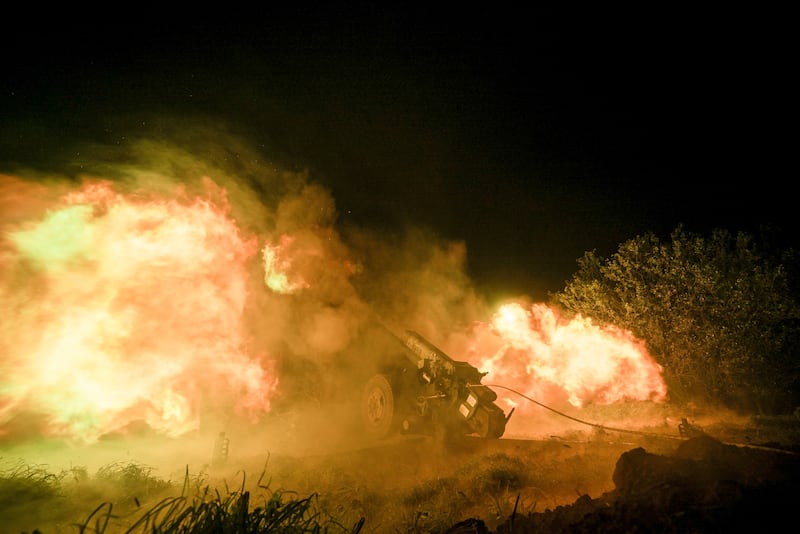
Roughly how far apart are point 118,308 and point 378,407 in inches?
339

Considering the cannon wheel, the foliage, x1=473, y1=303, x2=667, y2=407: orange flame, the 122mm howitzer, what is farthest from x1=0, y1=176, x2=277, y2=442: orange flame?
the foliage

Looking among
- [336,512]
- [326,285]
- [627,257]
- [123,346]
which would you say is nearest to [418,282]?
[326,285]

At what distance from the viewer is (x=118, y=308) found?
11.3 metres

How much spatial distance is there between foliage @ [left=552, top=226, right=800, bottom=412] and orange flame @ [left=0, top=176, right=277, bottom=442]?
18775mm

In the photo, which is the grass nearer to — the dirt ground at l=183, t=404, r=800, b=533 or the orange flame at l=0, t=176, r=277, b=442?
the dirt ground at l=183, t=404, r=800, b=533

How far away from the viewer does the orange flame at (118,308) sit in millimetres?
10016

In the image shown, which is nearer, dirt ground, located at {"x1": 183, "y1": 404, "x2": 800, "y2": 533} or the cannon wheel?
dirt ground, located at {"x1": 183, "y1": 404, "x2": 800, "y2": 533}

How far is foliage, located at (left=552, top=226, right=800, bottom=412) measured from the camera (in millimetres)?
16500

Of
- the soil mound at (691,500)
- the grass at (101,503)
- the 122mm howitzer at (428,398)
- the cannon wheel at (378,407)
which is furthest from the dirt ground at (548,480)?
the grass at (101,503)

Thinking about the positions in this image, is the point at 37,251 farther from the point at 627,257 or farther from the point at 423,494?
the point at 627,257

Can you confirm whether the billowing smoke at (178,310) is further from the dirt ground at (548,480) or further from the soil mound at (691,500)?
the soil mound at (691,500)

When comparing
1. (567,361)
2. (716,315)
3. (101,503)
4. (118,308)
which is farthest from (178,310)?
(716,315)

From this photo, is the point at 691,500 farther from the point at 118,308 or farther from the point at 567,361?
the point at 567,361

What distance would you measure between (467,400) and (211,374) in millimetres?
8968
